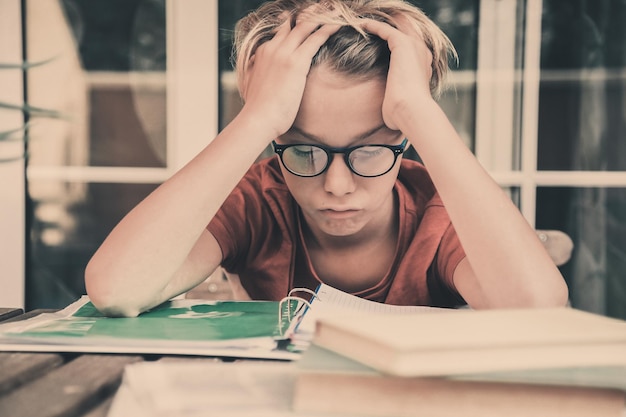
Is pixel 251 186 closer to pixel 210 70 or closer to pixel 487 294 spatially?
pixel 487 294

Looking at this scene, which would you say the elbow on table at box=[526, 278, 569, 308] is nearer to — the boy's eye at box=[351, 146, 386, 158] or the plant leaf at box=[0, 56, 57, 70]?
the boy's eye at box=[351, 146, 386, 158]

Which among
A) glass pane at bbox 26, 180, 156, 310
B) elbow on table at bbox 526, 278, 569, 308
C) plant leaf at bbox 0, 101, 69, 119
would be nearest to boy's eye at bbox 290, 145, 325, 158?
elbow on table at bbox 526, 278, 569, 308

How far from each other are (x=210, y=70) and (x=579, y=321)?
6.62ft

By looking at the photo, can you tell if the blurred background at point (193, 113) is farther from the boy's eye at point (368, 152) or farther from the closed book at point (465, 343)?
the closed book at point (465, 343)

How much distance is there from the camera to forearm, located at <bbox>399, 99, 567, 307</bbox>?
0.92 m

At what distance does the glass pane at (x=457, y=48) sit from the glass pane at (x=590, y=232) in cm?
40

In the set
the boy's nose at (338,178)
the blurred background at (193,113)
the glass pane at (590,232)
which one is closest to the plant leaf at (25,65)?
the blurred background at (193,113)

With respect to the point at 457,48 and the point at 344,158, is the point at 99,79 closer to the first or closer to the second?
the point at 457,48

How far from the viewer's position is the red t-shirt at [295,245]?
1.23 m

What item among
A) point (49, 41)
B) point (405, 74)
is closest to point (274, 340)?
point (405, 74)

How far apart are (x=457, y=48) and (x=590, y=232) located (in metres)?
0.83

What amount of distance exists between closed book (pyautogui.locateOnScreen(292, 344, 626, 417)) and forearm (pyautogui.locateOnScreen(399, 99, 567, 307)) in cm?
45

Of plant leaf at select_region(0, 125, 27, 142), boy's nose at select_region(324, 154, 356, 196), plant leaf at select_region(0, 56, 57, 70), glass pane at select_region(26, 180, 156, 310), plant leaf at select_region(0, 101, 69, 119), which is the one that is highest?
plant leaf at select_region(0, 56, 57, 70)

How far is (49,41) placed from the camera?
247 cm
